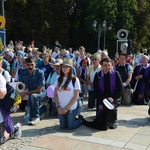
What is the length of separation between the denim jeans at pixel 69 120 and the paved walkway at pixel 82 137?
0.39 ft

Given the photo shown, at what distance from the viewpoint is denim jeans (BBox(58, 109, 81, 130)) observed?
6219 mm

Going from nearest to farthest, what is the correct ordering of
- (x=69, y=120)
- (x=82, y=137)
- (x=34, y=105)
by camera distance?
(x=82, y=137), (x=69, y=120), (x=34, y=105)

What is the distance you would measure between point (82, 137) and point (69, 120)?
1.95 ft

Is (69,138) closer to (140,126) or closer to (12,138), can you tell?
(12,138)

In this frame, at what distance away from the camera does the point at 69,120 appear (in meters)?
6.20

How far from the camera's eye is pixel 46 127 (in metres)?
6.39

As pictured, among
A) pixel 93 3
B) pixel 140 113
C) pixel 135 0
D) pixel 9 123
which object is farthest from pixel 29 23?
pixel 9 123

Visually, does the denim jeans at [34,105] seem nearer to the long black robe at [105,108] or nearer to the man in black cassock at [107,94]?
the man in black cassock at [107,94]

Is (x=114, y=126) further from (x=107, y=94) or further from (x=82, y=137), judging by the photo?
(x=82, y=137)

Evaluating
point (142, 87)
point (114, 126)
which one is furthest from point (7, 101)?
point (142, 87)

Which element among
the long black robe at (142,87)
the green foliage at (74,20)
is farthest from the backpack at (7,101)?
the green foliage at (74,20)

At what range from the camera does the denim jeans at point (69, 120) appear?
622 cm

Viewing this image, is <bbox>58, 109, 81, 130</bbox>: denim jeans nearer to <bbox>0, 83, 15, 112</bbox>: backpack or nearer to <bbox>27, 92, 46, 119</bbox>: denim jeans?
<bbox>27, 92, 46, 119</bbox>: denim jeans

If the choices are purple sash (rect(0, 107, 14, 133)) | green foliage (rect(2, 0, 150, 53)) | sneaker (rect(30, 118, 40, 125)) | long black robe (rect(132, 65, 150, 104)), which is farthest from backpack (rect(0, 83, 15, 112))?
green foliage (rect(2, 0, 150, 53))
